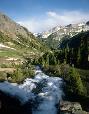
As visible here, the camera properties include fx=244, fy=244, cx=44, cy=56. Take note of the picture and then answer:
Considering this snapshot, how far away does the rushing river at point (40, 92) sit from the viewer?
194 feet

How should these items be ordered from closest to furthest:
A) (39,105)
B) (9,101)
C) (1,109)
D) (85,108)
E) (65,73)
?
(1,109) → (9,101) → (85,108) → (39,105) → (65,73)

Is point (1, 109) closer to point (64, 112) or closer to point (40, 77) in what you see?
point (64, 112)

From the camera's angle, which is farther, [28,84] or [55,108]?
[28,84]

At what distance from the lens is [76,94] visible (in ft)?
217

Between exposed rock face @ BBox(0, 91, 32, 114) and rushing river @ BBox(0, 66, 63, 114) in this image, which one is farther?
rushing river @ BBox(0, 66, 63, 114)

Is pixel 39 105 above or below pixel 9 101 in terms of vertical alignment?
below

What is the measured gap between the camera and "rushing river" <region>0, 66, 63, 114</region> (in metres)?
59.0

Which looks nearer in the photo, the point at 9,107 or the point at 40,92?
the point at 9,107

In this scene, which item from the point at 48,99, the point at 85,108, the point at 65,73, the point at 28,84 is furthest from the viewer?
the point at 65,73

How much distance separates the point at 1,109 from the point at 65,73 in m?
49.7

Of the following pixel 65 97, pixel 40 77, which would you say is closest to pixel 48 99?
pixel 65 97

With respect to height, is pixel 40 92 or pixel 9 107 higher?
pixel 9 107

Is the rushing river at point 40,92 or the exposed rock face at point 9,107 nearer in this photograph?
the exposed rock face at point 9,107

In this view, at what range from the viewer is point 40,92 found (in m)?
71.4
